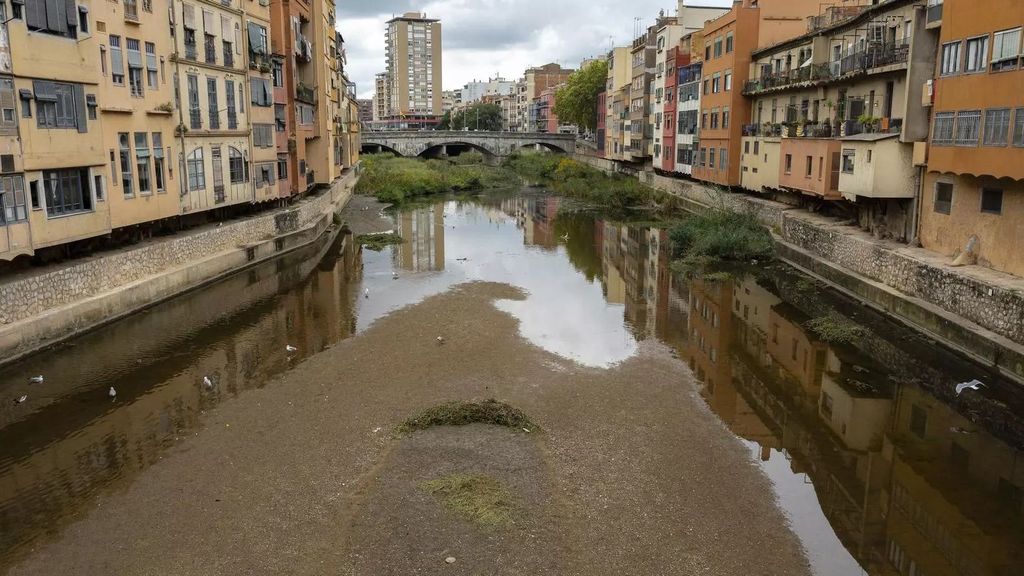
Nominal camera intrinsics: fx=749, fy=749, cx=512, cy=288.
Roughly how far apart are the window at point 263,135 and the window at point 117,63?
9159mm

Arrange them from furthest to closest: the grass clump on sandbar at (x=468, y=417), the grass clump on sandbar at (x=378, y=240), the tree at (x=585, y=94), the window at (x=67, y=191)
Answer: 1. the tree at (x=585, y=94)
2. the grass clump on sandbar at (x=378, y=240)
3. the window at (x=67, y=191)
4. the grass clump on sandbar at (x=468, y=417)

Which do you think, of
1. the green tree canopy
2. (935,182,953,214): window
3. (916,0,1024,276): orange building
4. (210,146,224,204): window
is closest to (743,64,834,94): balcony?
(916,0,1024,276): orange building

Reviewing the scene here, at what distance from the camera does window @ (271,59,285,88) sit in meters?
37.2

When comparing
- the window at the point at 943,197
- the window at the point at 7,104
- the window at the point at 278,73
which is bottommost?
the window at the point at 943,197

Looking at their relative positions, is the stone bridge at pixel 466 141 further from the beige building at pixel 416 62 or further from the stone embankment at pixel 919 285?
the beige building at pixel 416 62

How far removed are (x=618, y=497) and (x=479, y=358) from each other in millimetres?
7810

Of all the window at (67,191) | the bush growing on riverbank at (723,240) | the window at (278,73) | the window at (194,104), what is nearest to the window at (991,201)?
the bush growing on riverbank at (723,240)

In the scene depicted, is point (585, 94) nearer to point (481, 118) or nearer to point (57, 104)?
point (481, 118)

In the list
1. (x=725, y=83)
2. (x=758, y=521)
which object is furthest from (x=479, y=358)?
(x=725, y=83)

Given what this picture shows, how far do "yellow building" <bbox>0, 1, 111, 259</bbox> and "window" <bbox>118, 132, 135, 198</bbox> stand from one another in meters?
1.70

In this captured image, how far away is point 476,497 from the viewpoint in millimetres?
12008

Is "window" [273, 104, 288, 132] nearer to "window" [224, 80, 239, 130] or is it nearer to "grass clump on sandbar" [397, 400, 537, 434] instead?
"window" [224, 80, 239, 130]

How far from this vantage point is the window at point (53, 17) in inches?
751

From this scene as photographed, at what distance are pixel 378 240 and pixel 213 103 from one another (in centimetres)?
1204
